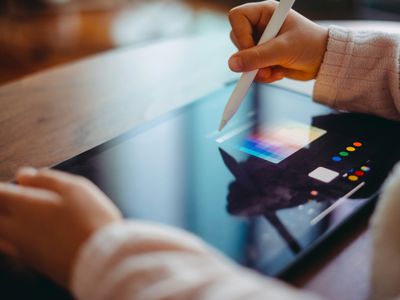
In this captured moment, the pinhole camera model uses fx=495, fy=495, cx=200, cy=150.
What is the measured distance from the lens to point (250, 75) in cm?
64

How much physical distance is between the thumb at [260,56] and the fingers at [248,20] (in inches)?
1.6

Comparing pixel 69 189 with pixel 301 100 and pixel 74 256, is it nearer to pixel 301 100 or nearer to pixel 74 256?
pixel 74 256

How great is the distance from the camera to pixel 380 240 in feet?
1.28

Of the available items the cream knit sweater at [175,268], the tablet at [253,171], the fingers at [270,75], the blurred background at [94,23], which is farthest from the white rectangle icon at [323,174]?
the blurred background at [94,23]

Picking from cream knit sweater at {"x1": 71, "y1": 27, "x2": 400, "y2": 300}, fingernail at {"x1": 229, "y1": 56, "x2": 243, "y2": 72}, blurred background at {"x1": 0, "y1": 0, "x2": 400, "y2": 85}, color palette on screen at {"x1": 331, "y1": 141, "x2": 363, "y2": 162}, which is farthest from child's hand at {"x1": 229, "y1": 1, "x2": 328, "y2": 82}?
blurred background at {"x1": 0, "y1": 0, "x2": 400, "y2": 85}

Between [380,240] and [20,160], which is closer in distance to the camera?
[380,240]

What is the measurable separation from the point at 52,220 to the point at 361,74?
46 cm

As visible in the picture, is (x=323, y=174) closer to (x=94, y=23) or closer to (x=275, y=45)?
(x=275, y=45)

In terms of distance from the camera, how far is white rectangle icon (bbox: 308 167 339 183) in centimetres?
51

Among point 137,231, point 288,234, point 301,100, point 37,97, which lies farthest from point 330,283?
point 37,97

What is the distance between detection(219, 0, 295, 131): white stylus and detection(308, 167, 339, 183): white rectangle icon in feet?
0.46

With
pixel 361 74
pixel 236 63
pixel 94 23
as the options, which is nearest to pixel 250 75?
pixel 236 63

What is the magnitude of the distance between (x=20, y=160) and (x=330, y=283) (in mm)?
394

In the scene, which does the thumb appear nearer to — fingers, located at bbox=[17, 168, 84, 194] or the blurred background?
fingers, located at bbox=[17, 168, 84, 194]
